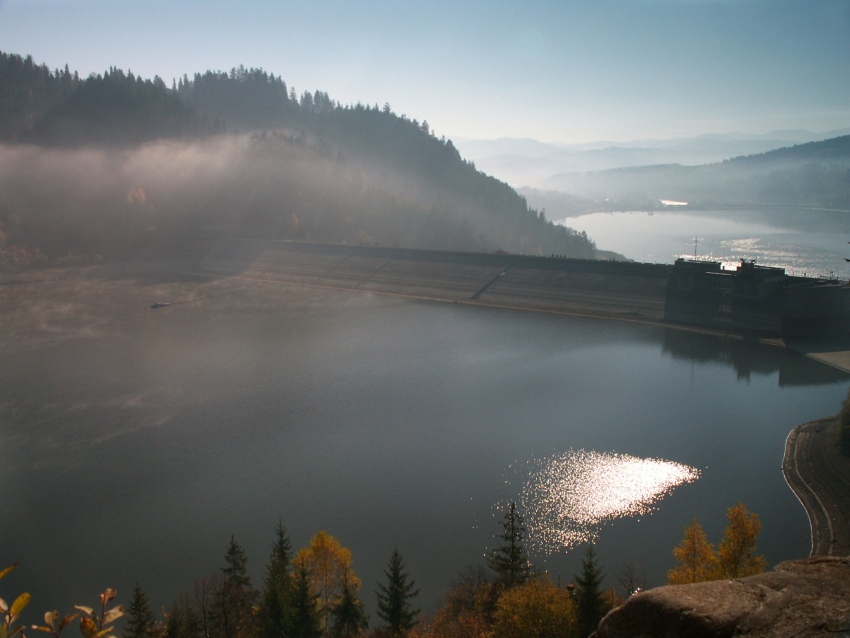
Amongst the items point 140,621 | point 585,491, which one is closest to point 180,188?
point 585,491

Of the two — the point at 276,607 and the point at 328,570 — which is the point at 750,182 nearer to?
the point at 328,570

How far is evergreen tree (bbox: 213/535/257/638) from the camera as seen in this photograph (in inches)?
276

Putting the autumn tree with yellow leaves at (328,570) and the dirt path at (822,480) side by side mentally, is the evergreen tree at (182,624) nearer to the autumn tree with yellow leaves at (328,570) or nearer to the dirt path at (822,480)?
the autumn tree with yellow leaves at (328,570)

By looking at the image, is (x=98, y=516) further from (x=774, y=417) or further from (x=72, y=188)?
(x=72, y=188)

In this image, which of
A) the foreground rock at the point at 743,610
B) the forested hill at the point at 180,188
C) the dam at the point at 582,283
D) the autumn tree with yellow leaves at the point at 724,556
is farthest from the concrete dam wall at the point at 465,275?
the foreground rock at the point at 743,610

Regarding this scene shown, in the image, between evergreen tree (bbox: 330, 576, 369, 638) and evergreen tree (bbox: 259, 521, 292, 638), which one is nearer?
evergreen tree (bbox: 259, 521, 292, 638)

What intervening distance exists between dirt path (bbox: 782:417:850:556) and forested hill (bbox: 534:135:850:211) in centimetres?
7322

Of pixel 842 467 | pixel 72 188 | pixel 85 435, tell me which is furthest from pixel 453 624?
pixel 72 188

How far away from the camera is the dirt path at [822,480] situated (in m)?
9.23

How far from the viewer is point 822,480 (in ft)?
36.0

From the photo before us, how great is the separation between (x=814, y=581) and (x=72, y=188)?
51607 mm

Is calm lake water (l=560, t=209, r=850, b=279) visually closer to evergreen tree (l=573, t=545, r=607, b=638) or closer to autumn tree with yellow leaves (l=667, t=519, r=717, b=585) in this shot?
autumn tree with yellow leaves (l=667, t=519, r=717, b=585)

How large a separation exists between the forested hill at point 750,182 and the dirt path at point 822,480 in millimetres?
73217

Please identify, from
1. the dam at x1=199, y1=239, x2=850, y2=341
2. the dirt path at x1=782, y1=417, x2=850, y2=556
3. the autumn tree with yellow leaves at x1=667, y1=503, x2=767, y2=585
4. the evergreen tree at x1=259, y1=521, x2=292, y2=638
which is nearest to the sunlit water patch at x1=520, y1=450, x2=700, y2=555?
the dirt path at x1=782, y1=417, x2=850, y2=556
